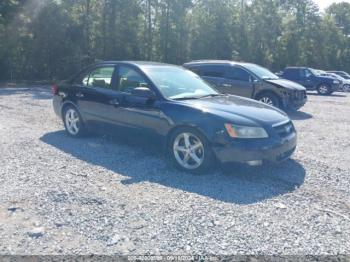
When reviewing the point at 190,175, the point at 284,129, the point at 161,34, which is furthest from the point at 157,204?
the point at 161,34

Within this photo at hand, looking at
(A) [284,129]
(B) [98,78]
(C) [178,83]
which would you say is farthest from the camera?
(B) [98,78]

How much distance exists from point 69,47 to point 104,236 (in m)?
22.5

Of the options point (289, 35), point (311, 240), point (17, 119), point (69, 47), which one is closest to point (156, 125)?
point (311, 240)

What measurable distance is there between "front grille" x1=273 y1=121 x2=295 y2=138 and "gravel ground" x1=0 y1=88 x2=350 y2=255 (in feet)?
1.83

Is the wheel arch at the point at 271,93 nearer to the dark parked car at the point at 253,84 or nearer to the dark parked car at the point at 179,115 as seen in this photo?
the dark parked car at the point at 253,84

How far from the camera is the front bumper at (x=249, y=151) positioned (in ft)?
17.2

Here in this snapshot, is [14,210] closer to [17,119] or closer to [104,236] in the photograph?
[104,236]

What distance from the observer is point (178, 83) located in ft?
21.5

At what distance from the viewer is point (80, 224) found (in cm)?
410

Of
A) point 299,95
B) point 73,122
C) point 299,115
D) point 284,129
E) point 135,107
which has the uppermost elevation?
point 135,107

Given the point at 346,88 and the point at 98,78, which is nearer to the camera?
the point at 98,78

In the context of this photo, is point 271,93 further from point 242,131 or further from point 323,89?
point 323,89

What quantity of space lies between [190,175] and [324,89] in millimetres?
19700

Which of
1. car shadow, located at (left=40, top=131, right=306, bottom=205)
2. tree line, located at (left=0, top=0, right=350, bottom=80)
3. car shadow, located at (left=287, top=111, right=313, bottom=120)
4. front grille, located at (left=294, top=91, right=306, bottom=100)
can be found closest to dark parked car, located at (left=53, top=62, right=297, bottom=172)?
car shadow, located at (left=40, top=131, right=306, bottom=205)
